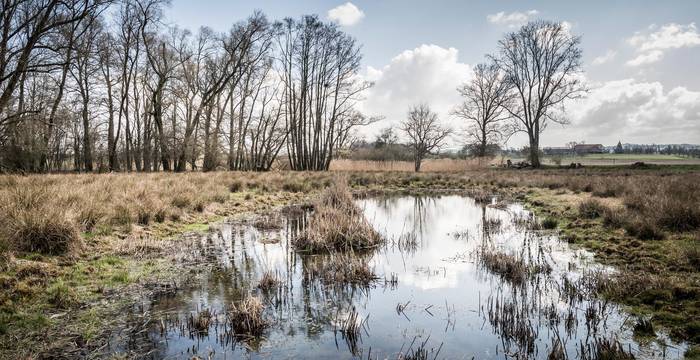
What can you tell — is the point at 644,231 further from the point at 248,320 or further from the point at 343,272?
the point at 248,320

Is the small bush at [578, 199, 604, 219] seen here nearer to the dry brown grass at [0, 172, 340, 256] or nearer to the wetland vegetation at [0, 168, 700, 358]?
the wetland vegetation at [0, 168, 700, 358]

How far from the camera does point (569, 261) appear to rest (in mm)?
7047

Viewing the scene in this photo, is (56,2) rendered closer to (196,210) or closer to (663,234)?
(196,210)

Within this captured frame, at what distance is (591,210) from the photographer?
10844mm

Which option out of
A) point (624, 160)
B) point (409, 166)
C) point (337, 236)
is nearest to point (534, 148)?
point (409, 166)

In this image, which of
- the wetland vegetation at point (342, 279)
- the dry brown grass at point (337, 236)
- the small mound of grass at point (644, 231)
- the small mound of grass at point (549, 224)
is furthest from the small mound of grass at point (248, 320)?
the small mound of grass at point (549, 224)

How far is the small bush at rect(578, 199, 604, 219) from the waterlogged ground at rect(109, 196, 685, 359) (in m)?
2.93

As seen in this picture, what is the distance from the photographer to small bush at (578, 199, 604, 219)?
1055 cm

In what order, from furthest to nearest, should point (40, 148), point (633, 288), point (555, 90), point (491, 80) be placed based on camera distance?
point (491, 80), point (555, 90), point (40, 148), point (633, 288)

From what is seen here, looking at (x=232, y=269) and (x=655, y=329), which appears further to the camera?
(x=232, y=269)

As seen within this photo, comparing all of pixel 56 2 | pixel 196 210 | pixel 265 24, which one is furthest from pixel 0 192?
pixel 265 24

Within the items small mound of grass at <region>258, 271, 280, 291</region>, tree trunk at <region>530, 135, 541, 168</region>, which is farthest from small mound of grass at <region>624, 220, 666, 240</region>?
tree trunk at <region>530, 135, 541, 168</region>

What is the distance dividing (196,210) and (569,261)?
9306 millimetres

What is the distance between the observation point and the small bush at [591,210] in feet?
34.6
